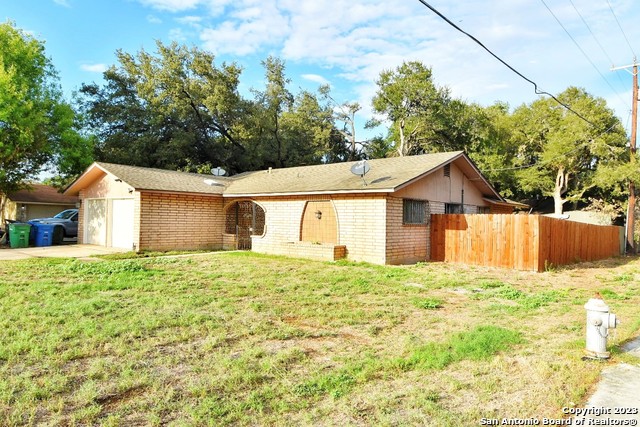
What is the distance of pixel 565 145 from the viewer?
31891 millimetres

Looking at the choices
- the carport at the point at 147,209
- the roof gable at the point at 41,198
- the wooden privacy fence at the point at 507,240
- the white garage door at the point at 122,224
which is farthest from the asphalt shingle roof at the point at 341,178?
the roof gable at the point at 41,198

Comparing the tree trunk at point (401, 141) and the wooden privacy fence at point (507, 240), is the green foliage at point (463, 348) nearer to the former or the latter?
the wooden privacy fence at point (507, 240)

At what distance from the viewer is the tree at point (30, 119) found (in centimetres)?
1664

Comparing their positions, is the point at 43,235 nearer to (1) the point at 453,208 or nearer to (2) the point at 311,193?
(2) the point at 311,193

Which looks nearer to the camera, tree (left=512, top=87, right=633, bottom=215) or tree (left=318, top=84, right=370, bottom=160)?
tree (left=512, top=87, right=633, bottom=215)

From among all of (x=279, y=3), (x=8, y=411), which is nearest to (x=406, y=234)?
(x=279, y=3)

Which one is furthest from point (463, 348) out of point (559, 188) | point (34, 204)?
point (559, 188)

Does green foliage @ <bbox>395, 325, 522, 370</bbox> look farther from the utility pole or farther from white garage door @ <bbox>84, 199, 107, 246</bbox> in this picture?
the utility pole

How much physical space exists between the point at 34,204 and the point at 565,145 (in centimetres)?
3984

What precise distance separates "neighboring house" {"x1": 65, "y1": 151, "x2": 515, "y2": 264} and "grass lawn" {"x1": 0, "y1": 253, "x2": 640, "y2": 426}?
4.55 meters

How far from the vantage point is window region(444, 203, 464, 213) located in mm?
15797

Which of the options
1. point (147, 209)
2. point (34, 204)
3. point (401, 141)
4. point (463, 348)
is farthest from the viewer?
point (401, 141)

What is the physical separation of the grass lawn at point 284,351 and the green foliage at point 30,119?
1139 centimetres

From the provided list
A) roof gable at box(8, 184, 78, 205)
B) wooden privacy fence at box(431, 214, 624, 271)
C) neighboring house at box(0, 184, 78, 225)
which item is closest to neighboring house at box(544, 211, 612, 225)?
wooden privacy fence at box(431, 214, 624, 271)
